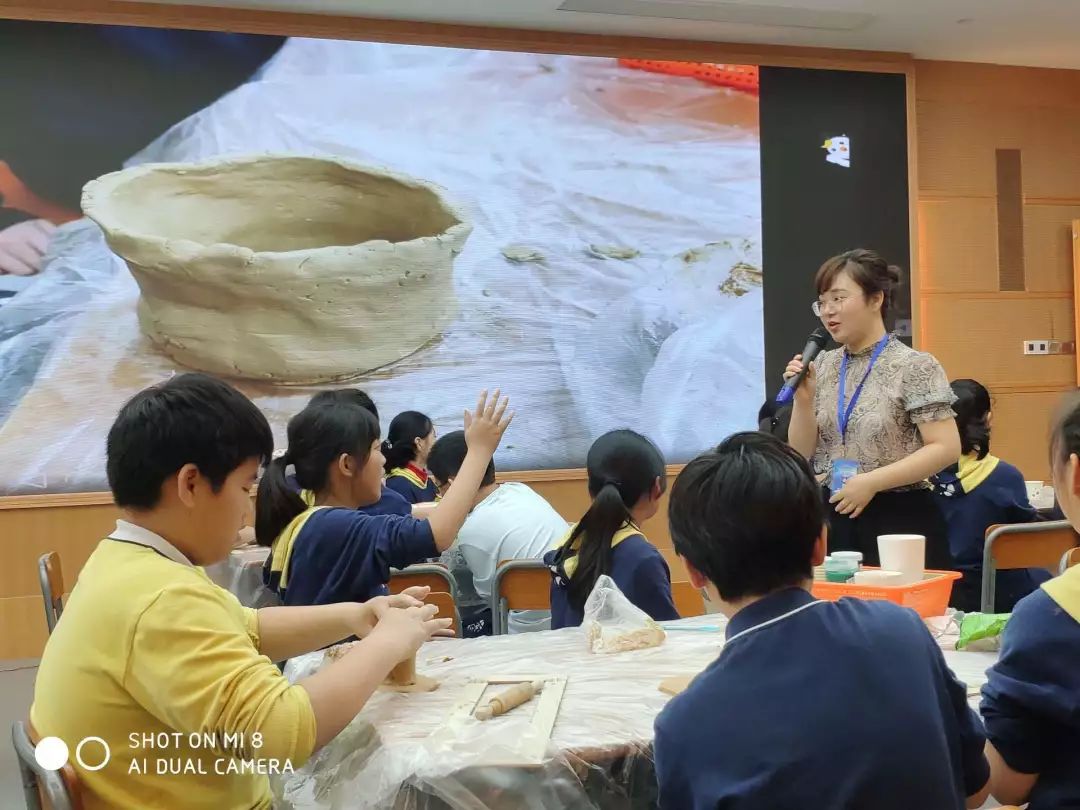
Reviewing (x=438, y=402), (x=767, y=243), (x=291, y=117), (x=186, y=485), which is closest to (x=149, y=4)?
(x=291, y=117)

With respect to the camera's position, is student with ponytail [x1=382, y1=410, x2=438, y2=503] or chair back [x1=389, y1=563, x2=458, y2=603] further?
student with ponytail [x1=382, y1=410, x2=438, y2=503]

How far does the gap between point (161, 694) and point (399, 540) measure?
0.90m

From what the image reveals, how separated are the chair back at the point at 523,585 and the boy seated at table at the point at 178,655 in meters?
1.24

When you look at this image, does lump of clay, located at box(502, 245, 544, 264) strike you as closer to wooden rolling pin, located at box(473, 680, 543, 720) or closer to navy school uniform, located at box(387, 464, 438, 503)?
navy school uniform, located at box(387, 464, 438, 503)

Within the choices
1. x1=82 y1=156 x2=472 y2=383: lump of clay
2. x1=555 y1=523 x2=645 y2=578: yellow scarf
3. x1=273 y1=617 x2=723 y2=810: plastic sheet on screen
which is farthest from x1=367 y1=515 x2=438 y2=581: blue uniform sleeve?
x1=82 y1=156 x2=472 y2=383: lump of clay

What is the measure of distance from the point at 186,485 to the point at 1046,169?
6332mm

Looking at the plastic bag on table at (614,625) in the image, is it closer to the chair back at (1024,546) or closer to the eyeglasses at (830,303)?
the eyeglasses at (830,303)

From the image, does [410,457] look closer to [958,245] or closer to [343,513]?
[343,513]

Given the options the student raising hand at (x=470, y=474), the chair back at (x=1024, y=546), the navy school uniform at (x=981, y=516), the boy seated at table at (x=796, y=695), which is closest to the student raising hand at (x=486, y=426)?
the student raising hand at (x=470, y=474)

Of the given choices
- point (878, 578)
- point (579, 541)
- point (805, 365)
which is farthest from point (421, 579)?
point (878, 578)

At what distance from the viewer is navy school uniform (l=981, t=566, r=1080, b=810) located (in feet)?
3.31

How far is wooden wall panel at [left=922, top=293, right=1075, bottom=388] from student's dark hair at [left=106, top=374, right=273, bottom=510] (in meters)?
5.45

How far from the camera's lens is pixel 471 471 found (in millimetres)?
1902

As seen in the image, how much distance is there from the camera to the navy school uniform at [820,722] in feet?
3.06
